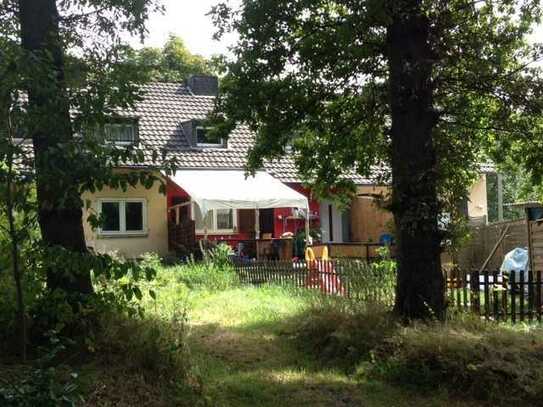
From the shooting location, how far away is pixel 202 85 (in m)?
29.5

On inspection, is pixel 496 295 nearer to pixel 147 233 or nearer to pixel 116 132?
pixel 116 132

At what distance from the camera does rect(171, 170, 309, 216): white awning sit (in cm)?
2162

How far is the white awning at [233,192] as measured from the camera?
21625 millimetres

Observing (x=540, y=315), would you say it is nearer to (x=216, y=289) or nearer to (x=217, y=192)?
(x=216, y=289)

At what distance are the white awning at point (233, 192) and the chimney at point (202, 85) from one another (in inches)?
220

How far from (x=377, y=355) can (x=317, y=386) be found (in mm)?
892

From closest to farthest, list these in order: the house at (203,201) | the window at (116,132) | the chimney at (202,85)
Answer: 1. the window at (116,132)
2. the house at (203,201)
3. the chimney at (202,85)

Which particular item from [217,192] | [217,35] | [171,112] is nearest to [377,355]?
[217,35]

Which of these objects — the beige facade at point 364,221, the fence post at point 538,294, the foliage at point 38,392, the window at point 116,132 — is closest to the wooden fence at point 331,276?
the fence post at point 538,294

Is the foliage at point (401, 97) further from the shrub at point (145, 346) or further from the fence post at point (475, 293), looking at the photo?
the shrub at point (145, 346)

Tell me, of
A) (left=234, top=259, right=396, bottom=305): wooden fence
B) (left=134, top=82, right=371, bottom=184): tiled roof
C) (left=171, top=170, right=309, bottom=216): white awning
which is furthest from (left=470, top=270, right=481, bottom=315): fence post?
(left=134, top=82, right=371, bottom=184): tiled roof

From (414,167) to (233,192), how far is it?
1409cm

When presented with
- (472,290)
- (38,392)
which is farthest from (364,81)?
(38,392)

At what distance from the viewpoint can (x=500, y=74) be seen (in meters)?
9.23
